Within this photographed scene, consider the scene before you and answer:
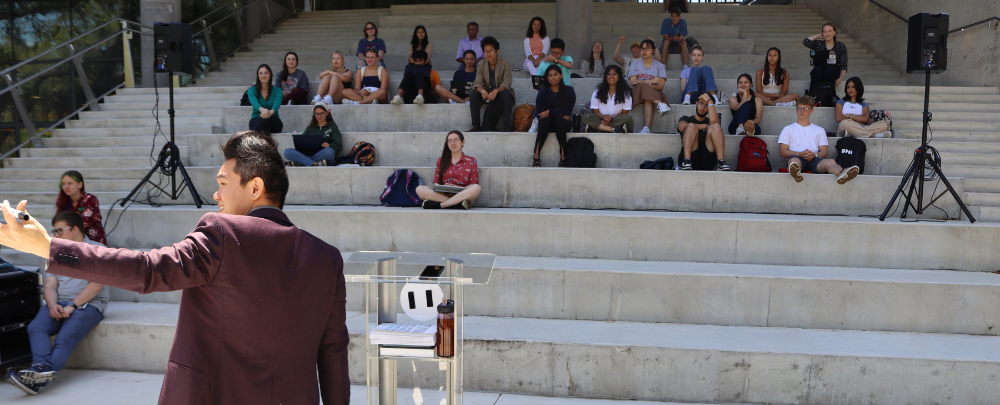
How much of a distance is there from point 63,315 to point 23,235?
383 cm

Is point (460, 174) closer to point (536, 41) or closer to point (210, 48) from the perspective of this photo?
point (536, 41)

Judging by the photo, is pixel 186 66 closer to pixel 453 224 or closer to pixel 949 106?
pixel 453 224

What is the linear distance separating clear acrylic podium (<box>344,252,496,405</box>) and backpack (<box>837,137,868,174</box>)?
15.5 ft

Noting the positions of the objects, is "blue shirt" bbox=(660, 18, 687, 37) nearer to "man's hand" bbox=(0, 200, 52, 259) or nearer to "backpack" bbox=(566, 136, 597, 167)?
"backpack" bbox=(566, 136, 597, 167)

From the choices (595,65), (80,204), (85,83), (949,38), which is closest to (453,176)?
(80,204)

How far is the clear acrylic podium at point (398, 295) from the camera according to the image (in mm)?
2447

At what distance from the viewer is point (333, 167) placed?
6465 mm

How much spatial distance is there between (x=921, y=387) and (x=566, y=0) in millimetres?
7711

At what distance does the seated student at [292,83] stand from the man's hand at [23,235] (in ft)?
22.2

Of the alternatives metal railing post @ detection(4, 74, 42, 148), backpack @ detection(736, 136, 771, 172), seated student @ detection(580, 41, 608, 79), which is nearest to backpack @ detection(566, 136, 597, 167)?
backpack @ detection(736, 136, 771, 172)

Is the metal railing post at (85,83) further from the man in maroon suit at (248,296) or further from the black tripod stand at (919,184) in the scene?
the black tripod stand at (919,184)

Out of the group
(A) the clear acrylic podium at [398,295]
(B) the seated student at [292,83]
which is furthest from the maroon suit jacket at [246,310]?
(B) the seated student at [292,83]

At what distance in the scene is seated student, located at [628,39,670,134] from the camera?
719 centimetres

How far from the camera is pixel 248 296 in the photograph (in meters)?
1.66
